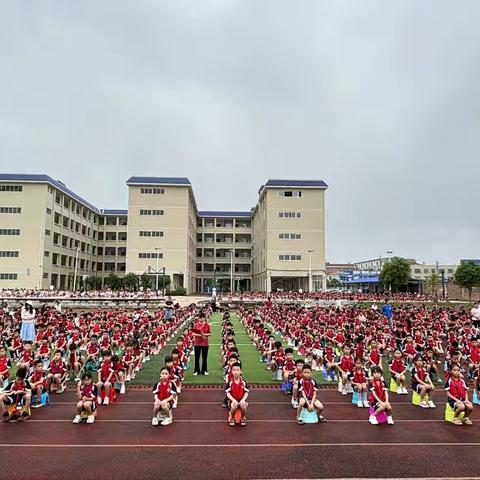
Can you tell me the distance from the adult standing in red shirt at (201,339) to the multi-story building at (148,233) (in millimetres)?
41789

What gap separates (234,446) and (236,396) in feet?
4.07

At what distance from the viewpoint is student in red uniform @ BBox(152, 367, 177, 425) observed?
302 inches

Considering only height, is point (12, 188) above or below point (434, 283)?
above

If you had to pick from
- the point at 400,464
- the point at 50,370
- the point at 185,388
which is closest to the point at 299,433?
the point at 400,464

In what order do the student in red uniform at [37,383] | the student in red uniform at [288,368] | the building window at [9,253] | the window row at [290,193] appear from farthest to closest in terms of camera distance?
1. the window row at [290,193]
2. the building window at [9,253]
3. the student in red uniform at [288,368]
4. the student in red uniform at [37,383]

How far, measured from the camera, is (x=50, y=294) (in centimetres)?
4084

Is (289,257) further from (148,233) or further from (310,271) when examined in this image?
(148,233)

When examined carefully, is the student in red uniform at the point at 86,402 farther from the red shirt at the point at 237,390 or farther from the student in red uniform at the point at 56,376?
the red shirt at the point at 237,390

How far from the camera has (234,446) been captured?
659cm

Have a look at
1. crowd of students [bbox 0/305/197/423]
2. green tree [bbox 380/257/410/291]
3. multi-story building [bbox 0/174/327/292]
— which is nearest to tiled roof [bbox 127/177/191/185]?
multi-story building [bbox 0/174/327/292]

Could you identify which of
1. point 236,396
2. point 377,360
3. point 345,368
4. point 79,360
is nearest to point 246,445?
point 236,396

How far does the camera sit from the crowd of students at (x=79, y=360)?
8.03 metres

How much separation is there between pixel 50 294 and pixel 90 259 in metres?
30.5

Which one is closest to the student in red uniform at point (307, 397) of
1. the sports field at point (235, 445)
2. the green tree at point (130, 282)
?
the sports field at point (235, 445)
